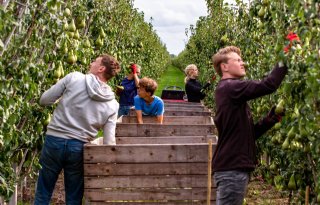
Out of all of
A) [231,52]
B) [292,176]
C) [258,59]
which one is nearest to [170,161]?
[292,176]

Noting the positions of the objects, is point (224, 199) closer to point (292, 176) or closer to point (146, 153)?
point (292, 176)

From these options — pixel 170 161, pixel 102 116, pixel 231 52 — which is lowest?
pixel 170 161

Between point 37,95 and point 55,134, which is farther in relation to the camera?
point 37,95

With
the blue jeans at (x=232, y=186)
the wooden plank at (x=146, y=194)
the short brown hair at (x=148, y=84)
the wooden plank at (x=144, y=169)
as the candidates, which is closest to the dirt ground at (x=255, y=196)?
the short brown hair at (x=148, y=84)

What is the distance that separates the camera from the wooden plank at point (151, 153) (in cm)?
505

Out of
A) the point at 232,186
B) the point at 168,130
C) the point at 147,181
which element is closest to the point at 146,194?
the point at 147,181

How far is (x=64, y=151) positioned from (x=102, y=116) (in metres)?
0.43

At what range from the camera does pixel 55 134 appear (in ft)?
16.3

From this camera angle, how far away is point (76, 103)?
500cm

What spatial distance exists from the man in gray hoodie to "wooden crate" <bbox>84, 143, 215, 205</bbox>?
0.11m

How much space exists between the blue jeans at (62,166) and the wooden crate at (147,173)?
8cm

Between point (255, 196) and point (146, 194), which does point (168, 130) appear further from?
point (255, 196)

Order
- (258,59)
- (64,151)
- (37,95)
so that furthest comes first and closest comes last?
1. (258,59)
2. (37,95)
3. (64,151)

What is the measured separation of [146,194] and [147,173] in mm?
193
